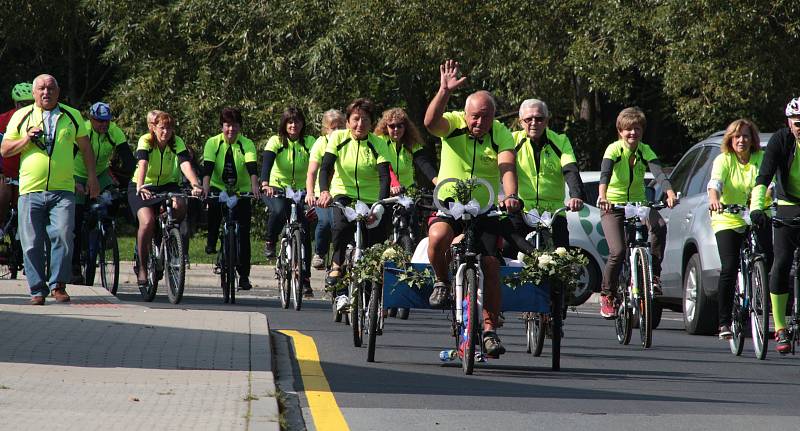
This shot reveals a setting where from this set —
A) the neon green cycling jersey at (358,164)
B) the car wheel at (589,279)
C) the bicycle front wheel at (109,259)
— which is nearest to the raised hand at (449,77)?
the neon green cycling jersey at (358,164)

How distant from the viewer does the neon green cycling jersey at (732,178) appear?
12500 mm

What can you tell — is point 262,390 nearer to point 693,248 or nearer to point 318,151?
point 318,151

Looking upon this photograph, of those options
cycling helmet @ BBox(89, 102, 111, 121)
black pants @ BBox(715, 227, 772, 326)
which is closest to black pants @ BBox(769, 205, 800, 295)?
black pants @ BBox(715, 227, 772, 326)

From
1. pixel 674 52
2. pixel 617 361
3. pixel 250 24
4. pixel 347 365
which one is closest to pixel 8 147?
pixel 347 365

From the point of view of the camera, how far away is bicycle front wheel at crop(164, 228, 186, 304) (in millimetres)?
15453

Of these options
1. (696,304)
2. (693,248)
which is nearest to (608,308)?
(696,304)

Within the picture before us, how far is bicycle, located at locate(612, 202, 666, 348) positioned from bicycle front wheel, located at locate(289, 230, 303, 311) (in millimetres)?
3313

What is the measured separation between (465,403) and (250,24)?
Result: 19252 millimetres

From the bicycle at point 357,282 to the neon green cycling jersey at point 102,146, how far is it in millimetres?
3231

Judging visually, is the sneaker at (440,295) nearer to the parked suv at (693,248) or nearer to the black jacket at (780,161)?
the black jacket at (780,161)

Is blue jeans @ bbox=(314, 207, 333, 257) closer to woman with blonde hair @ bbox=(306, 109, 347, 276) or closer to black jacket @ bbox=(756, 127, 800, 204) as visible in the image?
woman with blonde hair @ bbox=(306, 109, 347, 276)

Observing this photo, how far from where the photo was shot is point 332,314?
14.8 metres

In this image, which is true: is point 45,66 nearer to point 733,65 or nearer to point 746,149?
point 733,65

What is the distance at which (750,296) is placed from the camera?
39.8 ft
